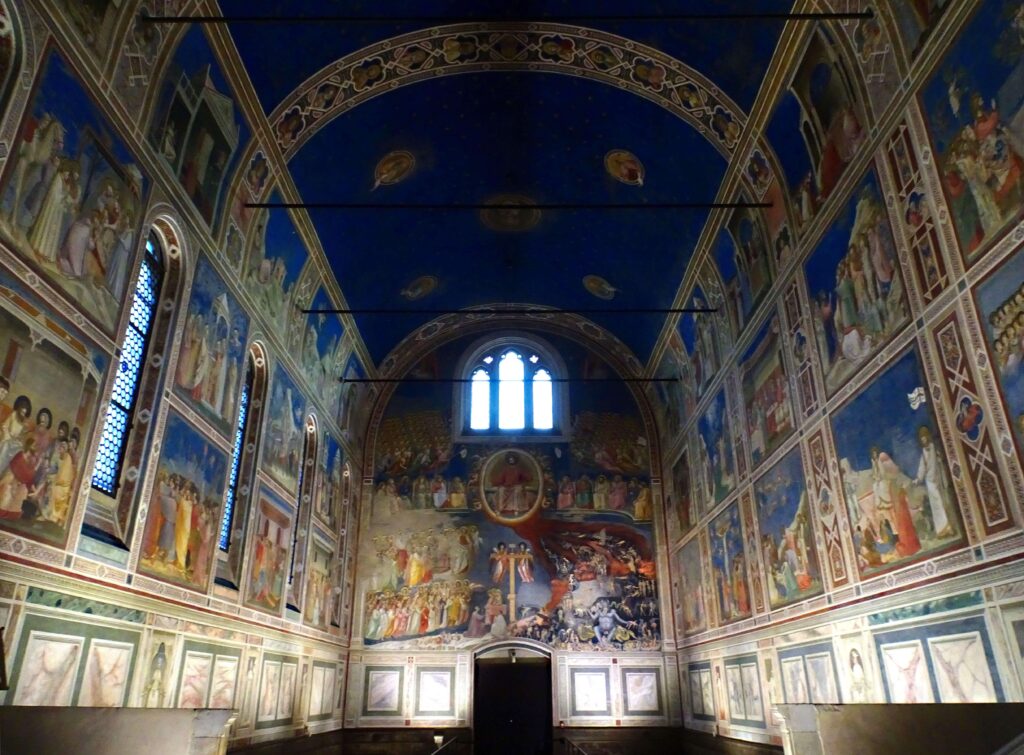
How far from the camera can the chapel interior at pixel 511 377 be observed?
26.3ft

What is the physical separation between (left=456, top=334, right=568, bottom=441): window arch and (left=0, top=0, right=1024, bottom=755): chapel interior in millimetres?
132

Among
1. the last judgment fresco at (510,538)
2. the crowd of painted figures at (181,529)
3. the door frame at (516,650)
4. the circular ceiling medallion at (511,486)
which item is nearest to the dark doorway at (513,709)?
the door frame at (516,650)

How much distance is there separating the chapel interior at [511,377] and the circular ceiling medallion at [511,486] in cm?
10

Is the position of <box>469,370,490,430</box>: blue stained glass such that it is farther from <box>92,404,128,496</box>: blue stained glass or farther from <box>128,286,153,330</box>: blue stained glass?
<box>92,404,128,496</box>: blue stained glass

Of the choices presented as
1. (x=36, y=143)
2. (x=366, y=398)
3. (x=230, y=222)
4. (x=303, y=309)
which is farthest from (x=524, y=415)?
(x=36, y=143)

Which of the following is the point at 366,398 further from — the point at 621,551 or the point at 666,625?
the point at 666,625

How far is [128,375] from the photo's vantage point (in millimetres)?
10570

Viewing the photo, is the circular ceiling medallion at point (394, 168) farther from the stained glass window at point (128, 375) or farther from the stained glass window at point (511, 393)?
the stained glass window at point (511, 393)

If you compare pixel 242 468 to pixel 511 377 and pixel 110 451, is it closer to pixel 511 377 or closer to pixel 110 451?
pixel 110 451

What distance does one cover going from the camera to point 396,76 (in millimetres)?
14406

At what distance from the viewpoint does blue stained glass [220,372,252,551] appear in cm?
1380

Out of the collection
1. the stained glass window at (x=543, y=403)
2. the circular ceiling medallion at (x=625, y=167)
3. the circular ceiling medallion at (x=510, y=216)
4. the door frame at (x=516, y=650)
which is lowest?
the door frame at (x=516, y=650)

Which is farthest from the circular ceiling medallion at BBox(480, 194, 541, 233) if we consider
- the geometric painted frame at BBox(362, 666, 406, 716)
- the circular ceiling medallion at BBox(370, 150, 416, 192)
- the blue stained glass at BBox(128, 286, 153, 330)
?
the geometric painted frame at BBox(362, 666, 406, 716)

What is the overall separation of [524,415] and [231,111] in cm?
1386
